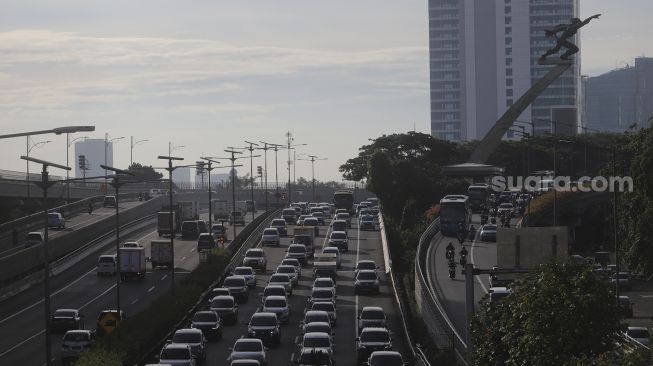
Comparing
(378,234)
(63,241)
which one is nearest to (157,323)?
(63,241)

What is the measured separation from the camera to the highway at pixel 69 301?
58469 millimetres

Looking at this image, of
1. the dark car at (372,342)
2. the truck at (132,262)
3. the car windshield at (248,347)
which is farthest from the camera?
the truck at (132,262)

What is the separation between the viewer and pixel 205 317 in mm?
58375

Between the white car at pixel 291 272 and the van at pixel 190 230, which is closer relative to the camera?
the white car at pixel 291 272

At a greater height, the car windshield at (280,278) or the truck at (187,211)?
the truck at (187,211)

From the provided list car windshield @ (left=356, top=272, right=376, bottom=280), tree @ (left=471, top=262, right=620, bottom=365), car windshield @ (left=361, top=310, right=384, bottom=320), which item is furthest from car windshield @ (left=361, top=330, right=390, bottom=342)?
car windshield @ (left=356, top=272, right=376, bottom=280)

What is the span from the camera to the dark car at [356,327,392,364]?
5019cm

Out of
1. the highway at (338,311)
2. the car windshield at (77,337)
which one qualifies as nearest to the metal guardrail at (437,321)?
the highway at (338,311)

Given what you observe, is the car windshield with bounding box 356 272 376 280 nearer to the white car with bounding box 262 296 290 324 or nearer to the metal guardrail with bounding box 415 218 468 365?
the metal guardrail with bounding box 415 218 468 365

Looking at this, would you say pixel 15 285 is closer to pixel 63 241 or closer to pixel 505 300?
pixel 63 241

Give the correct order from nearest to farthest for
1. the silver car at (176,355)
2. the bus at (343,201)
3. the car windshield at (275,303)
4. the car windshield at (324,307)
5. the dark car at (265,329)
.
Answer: the silver car at (176,355), the dark car at (265,329), the car windshield at (324,307), the car windshield at (275,303), the bus at (343,201)

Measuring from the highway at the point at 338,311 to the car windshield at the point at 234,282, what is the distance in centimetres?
123

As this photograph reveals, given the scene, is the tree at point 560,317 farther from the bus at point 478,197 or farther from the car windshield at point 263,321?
the bus at point 478,197

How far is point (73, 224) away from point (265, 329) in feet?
199
